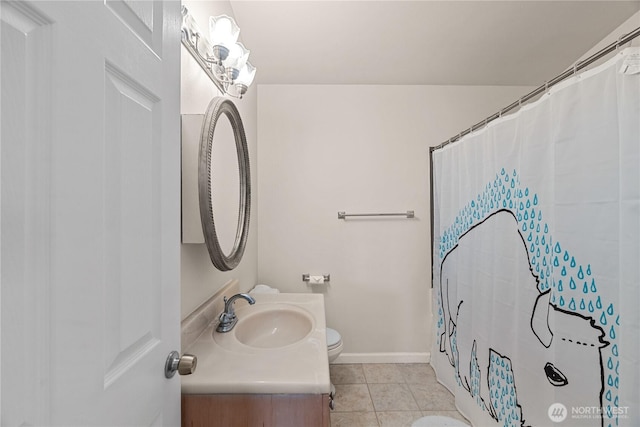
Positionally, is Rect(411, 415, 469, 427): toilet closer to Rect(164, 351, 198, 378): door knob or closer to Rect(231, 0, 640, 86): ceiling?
Rect(164, 351, 198, 378): door knob

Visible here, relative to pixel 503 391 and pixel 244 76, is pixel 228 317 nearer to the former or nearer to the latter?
pixel 244 76

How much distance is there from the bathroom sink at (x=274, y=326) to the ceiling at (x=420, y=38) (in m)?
1.61

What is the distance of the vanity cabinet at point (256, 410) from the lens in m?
0.81

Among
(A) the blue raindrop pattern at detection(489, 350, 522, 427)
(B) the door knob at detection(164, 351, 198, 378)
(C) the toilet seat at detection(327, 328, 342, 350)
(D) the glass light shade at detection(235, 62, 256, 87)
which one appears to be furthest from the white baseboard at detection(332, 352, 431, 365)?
(D) the glass light shade at detection(235, 62, 256, 87)

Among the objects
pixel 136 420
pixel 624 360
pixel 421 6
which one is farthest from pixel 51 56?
pixel 421 6

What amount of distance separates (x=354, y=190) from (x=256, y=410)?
1758 millimetres

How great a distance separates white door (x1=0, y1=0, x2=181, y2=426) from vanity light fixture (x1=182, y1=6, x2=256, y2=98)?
0.48 meters

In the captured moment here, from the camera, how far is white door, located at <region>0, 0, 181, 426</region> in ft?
1.07

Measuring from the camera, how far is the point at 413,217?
2330 millimetres

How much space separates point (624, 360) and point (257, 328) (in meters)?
1.36

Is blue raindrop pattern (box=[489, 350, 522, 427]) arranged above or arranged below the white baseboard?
above

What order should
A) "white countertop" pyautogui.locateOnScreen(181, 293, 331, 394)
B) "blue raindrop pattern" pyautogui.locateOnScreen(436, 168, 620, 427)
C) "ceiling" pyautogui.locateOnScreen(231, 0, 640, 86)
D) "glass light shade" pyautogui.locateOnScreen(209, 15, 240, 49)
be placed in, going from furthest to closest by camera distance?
"ceiling" pyautogui.locateOnScreen(231, 0, 640, 86)
"glass light shade" pyautogui.locateOnScreen(209, 15, 240, 49)
"blue raindrop pattern" pyautogui.locateOnScreen(436, 168, 620, 427)
"white countertop" pyautogui.locateOnScreen(181, 293, 331, 394)

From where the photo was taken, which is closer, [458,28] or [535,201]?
[535,201]

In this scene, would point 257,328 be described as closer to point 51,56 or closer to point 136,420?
point 136,420
